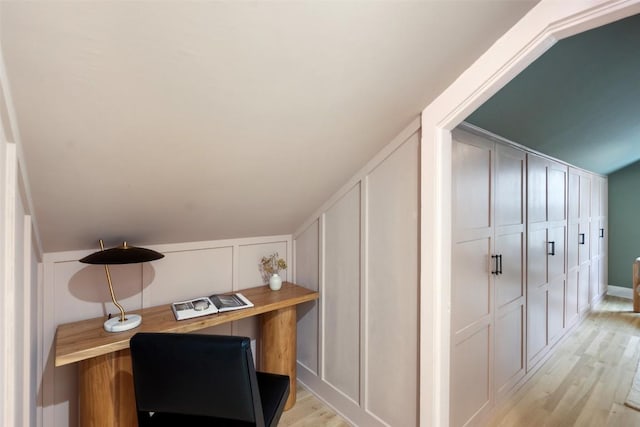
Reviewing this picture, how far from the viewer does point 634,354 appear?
308 cm

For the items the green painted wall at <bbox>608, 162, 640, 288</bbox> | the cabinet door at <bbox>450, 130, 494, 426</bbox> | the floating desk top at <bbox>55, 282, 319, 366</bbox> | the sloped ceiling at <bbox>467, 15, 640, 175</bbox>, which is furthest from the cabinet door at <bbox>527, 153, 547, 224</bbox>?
the green painted wall at <bbox>608, 162, 640, 288</bbox>

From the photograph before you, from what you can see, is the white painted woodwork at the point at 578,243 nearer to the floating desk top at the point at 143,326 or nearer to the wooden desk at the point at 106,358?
the floating desk top at the point at 143,326

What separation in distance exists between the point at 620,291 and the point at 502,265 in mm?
4627

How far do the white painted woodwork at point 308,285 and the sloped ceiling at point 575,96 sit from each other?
1.39 metres

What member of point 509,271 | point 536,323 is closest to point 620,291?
point 536,323

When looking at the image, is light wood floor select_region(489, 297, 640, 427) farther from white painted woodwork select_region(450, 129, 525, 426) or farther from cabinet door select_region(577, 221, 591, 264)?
cabinet door select_region(577, 221, 591, 264)

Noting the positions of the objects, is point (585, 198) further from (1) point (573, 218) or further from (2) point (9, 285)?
(2) point (9, 285)

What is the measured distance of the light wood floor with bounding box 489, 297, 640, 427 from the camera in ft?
7.04

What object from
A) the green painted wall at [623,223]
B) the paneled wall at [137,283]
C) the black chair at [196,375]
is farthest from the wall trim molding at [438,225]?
the green painted wall at [623,223]

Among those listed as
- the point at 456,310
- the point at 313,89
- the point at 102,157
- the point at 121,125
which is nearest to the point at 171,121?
the point at 121,125

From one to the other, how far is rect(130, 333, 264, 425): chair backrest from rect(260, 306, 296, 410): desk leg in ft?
3.16

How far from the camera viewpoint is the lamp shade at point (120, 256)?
4.87ft

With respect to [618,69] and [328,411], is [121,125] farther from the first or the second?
[618,69]

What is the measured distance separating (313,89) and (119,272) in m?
1.59
